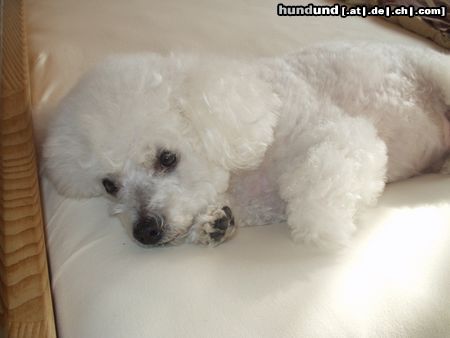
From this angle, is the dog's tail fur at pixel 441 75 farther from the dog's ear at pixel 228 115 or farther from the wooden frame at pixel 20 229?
the wooden frame at pixel 20 229

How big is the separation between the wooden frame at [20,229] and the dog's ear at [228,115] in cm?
40

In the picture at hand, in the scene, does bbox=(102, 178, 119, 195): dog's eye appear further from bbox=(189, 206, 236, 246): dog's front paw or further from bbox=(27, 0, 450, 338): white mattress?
bbox=(189, 206, 236, 246): dog's front paw

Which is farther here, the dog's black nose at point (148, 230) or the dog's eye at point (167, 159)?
the dog's eye at point (167, 159)

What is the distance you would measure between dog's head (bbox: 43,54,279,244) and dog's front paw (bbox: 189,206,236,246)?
0.10ft

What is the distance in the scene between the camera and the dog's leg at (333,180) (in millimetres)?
976

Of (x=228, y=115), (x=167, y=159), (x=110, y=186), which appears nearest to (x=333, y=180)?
(x=228, y=115)

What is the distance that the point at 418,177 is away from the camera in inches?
51.9

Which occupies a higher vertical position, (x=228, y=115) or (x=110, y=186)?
(x=228, y=115)

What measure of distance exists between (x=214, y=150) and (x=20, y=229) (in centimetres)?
48

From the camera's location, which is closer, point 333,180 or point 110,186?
point 333,180

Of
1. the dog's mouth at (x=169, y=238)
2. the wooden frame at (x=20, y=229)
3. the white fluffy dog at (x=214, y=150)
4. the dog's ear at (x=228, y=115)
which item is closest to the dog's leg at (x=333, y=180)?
the white fluffy dog at (x=214, y=150)

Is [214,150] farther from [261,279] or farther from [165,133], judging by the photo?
[261,279]

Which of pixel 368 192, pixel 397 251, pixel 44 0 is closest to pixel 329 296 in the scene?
pixel 397 251

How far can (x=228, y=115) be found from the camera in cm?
108
